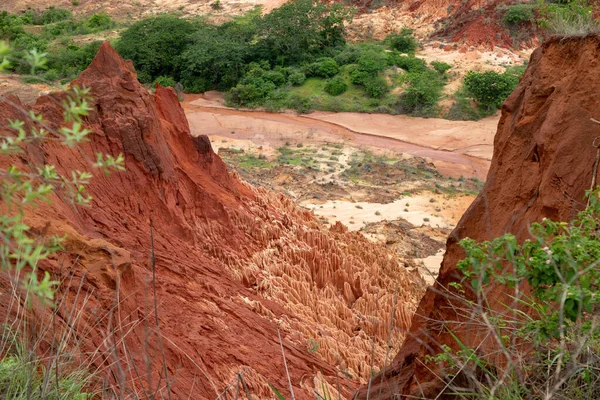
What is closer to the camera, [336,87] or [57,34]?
[336,87]

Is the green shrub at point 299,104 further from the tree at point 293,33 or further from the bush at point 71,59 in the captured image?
the bush at point 71,59

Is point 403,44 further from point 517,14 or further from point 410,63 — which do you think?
point 517,14

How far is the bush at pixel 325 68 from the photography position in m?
28.9

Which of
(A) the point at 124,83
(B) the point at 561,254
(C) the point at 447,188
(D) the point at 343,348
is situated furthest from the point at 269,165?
(B) the point at 561,254

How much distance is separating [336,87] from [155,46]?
368 inches

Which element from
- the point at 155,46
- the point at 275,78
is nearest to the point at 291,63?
the point at 275,78

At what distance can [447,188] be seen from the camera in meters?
15.8

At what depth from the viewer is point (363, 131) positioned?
23859 mm

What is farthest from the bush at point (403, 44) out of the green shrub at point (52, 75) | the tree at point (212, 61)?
the green shrub at point (52, 75)

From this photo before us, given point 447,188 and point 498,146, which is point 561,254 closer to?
point 498,146

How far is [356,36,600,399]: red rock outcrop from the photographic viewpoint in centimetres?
443

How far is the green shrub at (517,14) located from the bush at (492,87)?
265 inches

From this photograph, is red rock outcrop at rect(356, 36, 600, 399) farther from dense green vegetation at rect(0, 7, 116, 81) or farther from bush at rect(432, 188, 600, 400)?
dense green vegetation at rect(0, 7, 116, 81)

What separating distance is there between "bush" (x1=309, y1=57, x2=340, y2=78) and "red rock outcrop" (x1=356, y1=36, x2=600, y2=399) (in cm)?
2398
